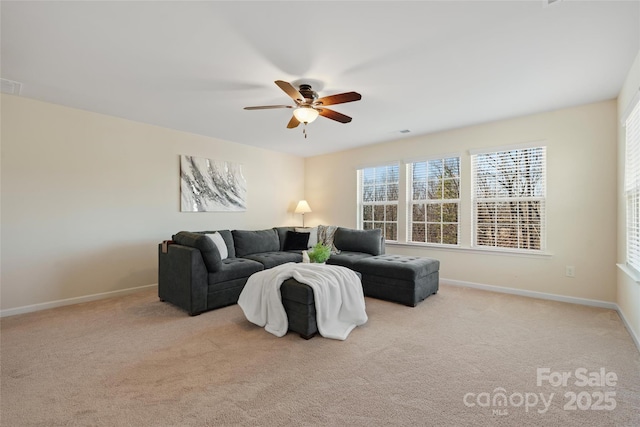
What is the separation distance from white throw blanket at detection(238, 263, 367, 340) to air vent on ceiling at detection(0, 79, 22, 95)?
320 cm

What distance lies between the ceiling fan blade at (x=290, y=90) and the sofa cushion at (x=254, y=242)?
8.65 ft

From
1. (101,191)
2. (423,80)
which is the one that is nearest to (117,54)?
(101,191)

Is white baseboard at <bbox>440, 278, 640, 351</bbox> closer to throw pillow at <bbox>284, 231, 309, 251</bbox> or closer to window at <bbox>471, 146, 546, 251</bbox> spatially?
window at <bbox>471, 146, 546, 251</bbox>

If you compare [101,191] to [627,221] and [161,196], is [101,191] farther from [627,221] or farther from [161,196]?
[627,221]

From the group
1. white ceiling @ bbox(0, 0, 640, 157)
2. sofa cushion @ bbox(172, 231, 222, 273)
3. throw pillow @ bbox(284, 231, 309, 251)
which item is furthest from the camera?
throw pillow @ bbox(284, 231, 309, 251)

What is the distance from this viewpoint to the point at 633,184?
2773 millimetres

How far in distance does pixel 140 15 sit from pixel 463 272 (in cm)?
497

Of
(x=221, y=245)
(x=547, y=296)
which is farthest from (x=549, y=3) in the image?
(x=221, y=245)

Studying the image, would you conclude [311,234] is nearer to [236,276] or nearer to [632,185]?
[236,276]

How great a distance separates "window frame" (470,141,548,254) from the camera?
159 inches

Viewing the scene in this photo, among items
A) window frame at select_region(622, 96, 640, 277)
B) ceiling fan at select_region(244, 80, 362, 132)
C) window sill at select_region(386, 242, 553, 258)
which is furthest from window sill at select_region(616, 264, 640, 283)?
ceiling fan at select_region(244, 80, 362, 132)

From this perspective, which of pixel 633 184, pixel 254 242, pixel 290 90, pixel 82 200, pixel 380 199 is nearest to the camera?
pixel 290 90

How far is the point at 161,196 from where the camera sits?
455 centimetres

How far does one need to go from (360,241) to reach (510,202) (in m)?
2.30
